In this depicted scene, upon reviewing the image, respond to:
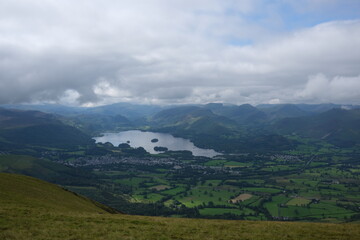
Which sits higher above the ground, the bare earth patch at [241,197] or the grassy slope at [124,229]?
the grassy slope at [124,229]

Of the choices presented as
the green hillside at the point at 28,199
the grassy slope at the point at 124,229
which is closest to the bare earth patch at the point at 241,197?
the green hillside at the point at 28,199

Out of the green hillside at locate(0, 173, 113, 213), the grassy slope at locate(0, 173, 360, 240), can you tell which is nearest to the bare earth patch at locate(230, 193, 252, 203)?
the green hillside at locate(0, 173, 113, 213)

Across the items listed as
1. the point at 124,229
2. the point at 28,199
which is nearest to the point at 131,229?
the point at 124,229

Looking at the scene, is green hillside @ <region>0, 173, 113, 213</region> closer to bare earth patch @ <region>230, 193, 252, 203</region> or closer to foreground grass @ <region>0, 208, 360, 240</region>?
foreground grass @ <region>0, 208, 360, 240</region>

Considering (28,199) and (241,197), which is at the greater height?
(28,199)

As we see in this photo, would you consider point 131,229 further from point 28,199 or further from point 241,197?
point 241,197

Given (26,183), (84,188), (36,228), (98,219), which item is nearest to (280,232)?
(98,219)

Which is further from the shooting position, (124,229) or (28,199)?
(28,199)

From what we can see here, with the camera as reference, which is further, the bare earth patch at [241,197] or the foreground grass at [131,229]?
the bare earth patch at [241,197]

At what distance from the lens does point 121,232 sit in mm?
27156

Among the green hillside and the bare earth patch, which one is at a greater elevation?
the green hillside

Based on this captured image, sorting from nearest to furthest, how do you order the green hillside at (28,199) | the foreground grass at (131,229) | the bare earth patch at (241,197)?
the foreground grass at (131,229) → the green hillside at (28,199) → the bare earth patch at (241,197)

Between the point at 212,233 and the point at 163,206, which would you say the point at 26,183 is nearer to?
the point at 212,233

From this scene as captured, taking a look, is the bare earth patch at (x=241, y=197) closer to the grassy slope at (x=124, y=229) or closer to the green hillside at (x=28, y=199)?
the green hillside at (x=28, y=199)
